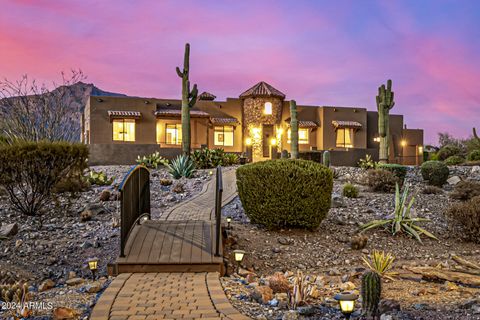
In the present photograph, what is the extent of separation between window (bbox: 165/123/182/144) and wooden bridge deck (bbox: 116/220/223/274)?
23.7 meters

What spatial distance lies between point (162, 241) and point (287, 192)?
2.83 meters

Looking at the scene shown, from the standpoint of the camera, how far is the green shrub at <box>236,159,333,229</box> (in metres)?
8.58

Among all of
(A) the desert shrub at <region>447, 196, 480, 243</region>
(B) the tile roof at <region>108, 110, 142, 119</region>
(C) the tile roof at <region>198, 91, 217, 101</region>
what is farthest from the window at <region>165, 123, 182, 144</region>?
(A) the desert shrub at <region>447, 196, 480, 243</region>

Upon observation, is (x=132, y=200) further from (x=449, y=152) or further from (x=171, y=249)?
(x=449, y=152)

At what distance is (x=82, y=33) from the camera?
23.1 metres

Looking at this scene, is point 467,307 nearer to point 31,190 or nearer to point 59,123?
point 31,190

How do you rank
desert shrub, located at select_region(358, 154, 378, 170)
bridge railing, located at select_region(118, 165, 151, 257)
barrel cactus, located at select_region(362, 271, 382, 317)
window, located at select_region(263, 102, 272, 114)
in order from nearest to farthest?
barrel cactus, located at select_region(362, 271, 382, 317)
bridge railing, located at select_region(118, 165, 151, 257)
desert shrub, located at select_region(358, 154, 378, 170)
window, located at select_region(263, 102, 272, 114)

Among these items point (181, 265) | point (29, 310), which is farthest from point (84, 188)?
point (29, 310)

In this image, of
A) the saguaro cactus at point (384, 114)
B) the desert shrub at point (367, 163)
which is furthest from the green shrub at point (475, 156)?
the saguaro cactus at point (384, 114)

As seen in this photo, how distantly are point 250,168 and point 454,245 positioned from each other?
4.83m

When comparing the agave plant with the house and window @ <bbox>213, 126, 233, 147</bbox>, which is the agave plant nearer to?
the house

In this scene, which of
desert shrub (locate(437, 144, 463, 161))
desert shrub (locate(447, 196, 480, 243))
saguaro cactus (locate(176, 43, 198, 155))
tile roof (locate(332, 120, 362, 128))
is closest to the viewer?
desert shrub (locate(447, 196, 480, 243))

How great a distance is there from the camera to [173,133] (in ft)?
103

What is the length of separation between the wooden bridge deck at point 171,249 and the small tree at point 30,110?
13.4 metres
